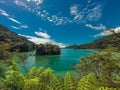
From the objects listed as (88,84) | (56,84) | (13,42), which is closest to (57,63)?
(13,42)

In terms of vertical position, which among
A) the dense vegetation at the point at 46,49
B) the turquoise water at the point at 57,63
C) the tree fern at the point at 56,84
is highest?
the dense vegetation at the point at 46,49

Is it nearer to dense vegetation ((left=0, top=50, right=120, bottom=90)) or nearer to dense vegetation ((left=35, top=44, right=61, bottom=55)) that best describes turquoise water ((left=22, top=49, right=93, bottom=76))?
dense vegetation ((left=0, top=50, right=120, bottom=90))

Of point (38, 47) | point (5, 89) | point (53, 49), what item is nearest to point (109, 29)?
point (5, 89)

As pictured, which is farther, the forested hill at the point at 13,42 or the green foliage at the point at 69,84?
the forested hill at the point at 13,42

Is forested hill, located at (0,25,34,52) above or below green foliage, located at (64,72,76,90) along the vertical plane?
above

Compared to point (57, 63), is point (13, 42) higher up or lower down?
higher up

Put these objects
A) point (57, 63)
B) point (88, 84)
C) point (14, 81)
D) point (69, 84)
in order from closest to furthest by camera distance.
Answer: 1. point (88, 84)
2. point (69, 84)
3. point (14, 81)
4. point (57, 63)

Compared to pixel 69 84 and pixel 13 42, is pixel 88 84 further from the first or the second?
pixel 13 42

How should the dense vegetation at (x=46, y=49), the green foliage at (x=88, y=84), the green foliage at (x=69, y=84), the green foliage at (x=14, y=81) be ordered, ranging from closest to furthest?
the green foliage at (x=88, y=84)
the green foliage at (x=69, y=84)
the green foliage at (x=14, y=81)
the dense vegetation at (x=46, y=49)

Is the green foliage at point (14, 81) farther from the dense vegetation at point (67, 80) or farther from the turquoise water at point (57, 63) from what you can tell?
the turquoise water at point (57, 63)

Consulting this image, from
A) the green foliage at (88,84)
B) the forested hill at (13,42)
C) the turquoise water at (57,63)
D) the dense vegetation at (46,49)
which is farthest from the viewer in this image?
the dense vegetation at (46,49)

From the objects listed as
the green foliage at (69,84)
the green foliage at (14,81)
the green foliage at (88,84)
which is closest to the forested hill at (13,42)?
the green foliage at (14,81)

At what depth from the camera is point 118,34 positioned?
515 centimetres

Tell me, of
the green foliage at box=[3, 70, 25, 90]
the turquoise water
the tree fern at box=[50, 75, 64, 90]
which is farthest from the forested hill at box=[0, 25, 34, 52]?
the tree fern at box=[50, 75, 64, 90]
